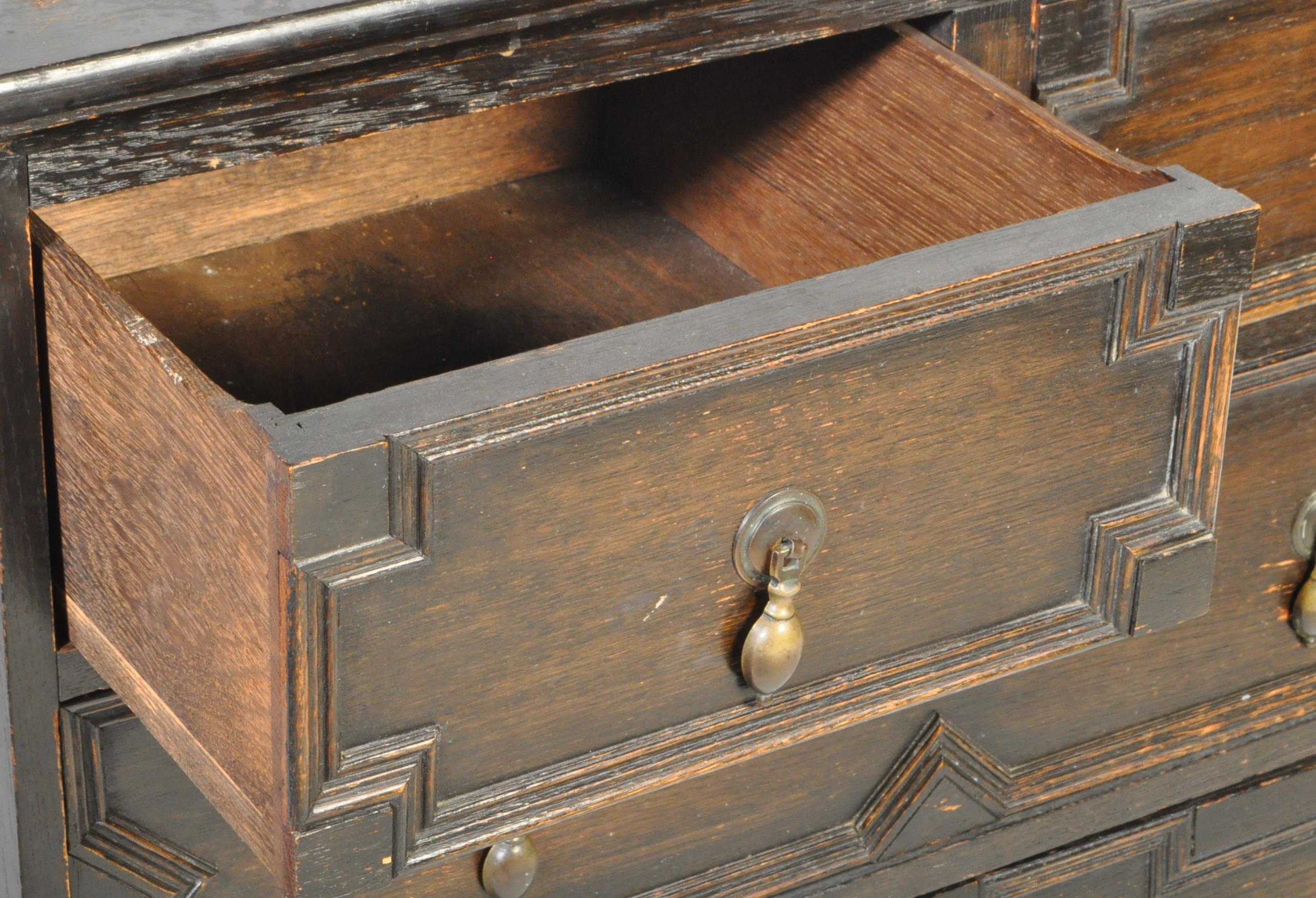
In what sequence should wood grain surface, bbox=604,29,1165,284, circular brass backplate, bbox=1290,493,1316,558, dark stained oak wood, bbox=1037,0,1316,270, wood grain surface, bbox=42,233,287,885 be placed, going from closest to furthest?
wood grain surface, bbox=42,233,287,885, wood grain surface, bbox=604,29,1165,284, dark stained oak wood, bbox=1037,0,1316,270, circular brass backplate, bbox=1290,493,1316,558

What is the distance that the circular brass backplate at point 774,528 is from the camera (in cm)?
71

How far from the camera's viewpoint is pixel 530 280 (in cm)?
106

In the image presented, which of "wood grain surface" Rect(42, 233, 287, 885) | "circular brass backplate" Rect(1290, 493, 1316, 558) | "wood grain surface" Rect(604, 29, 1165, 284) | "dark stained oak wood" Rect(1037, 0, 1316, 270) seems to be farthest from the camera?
"circular brass backplate" Rect(1290, 493, 1316, 558)

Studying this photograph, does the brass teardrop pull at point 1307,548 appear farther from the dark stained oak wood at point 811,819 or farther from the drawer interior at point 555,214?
the drawer interior at point 555,214

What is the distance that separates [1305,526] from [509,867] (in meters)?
0.54

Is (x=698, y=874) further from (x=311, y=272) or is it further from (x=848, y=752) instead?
(x=311, y=272)

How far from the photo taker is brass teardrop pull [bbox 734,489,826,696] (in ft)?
2.34

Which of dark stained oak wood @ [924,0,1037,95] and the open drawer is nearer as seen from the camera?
the open drawer

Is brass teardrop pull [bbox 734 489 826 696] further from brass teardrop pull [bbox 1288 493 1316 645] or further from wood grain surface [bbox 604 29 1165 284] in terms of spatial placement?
brass teardrop pull [bbox 1288 493 1316 645]

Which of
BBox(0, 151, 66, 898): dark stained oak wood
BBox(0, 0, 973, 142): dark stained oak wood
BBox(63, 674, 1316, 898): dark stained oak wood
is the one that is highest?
BBox(0, 0, 973, 142): dark stained oak wood

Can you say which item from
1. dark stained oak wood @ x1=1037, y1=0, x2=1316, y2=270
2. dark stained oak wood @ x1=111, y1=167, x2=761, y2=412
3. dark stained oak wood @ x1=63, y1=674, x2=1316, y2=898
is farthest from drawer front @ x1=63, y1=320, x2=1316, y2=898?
dark stained oak wood @ x1=111, y1=167, x2=761, y2=412

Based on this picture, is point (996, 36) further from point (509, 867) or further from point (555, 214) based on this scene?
point (509, 867)

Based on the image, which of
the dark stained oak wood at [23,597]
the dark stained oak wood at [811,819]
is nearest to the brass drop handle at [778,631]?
the dark stained oak wood at [811,819]

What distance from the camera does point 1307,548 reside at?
1139mm
